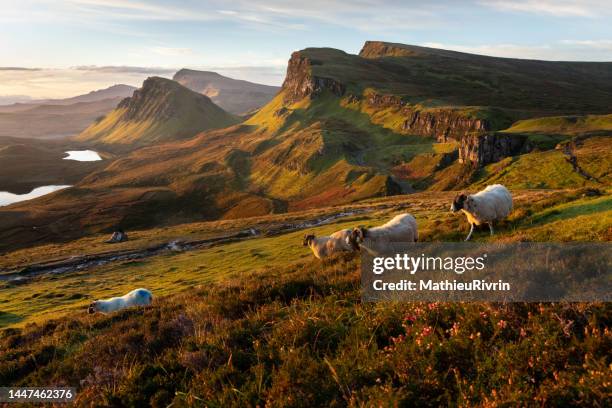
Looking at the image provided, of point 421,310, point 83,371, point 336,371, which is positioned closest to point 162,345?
point 83,371

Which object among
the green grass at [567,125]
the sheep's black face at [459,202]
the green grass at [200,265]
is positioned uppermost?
the green grass at [567,125]

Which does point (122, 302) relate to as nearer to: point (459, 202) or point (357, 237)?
point (357, 237)

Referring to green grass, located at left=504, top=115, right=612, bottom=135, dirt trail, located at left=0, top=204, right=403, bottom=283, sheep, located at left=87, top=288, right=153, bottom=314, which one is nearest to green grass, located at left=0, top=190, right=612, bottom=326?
dirt trail, located at left=0, top=204, right=403, bottom=283

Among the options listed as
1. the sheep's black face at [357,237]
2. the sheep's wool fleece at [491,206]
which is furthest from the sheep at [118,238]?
the sheep's wool fleece at [491,206]

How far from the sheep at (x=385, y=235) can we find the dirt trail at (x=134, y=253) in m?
41.9

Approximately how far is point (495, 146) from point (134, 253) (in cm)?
13778

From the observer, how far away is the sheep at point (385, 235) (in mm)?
18984

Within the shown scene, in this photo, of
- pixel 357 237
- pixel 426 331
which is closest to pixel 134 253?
pixel 357 237

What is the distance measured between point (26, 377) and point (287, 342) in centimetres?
679

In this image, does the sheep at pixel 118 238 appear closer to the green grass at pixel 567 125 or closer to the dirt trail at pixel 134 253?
the dirt trail at pixel 134 253

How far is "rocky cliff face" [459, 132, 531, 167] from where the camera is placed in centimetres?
15138

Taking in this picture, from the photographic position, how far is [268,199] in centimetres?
17300

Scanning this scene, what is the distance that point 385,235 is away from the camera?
19.9 metres

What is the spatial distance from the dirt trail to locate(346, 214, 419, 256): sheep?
138 ft
